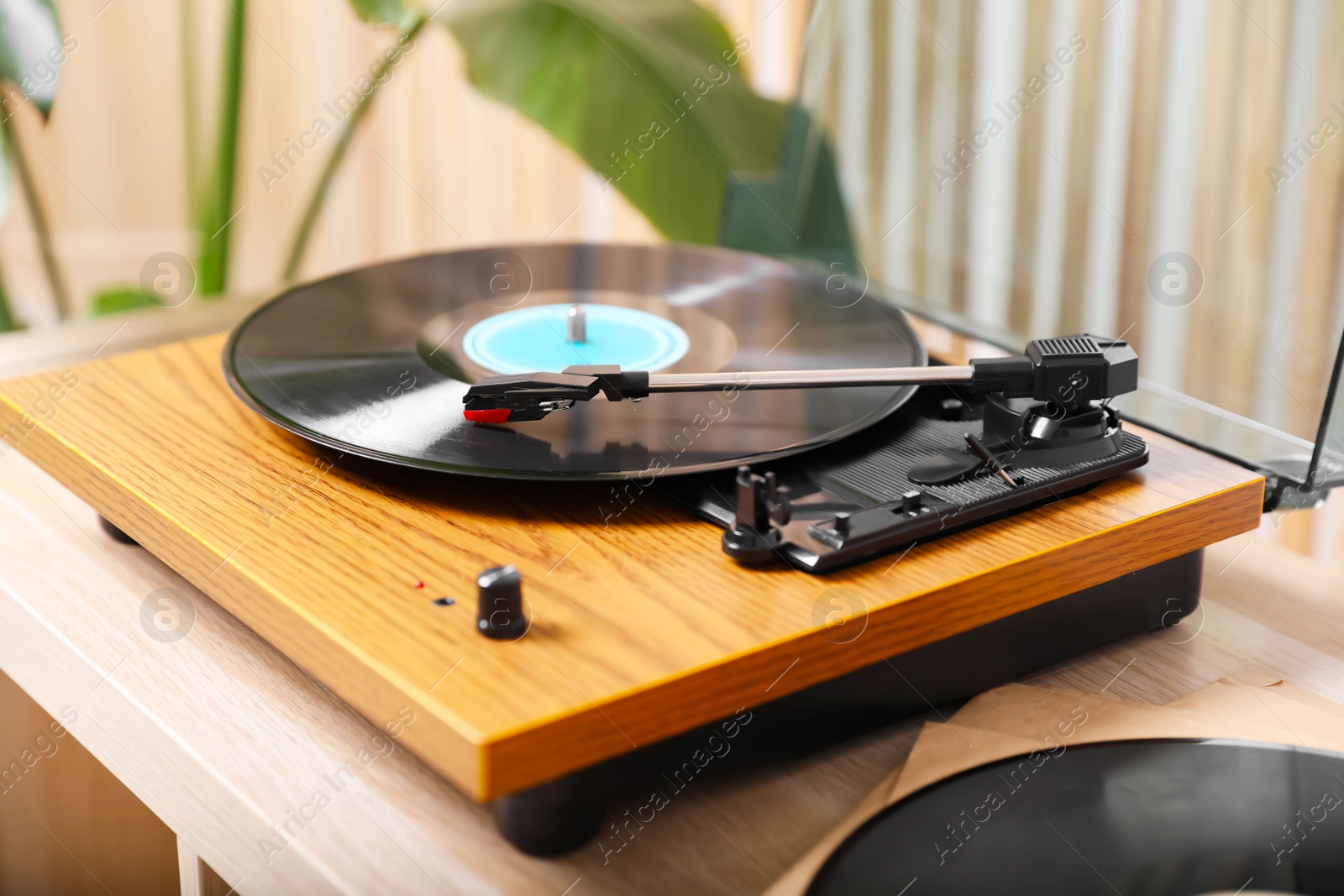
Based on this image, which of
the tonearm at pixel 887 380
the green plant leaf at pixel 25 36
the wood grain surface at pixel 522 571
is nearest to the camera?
the wood grain surface at pixel 522 571

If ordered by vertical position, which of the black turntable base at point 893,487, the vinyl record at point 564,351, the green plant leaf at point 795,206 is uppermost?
the green plant leaf at point 795,206

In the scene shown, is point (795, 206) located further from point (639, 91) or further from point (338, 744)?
point (338, 744)

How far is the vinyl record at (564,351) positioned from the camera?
2.22 feet

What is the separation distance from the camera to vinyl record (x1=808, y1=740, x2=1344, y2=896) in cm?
53

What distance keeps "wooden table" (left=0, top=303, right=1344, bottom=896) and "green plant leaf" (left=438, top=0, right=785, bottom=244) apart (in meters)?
0.76

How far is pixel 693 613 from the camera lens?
546 mm

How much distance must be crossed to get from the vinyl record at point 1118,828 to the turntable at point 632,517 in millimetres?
75

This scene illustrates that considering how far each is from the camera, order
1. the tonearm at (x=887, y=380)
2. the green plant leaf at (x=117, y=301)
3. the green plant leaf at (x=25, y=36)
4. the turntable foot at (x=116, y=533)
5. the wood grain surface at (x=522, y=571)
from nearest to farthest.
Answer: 1. the wood grain surface at (x=522, y=571)
2. the tonearm at (x=887, y=380)
3. the turntable foot at (x=116, y=533)
4. the green plant leaf at (x=25, y=36)
5. the green plant leaf at (x=117, y=301)

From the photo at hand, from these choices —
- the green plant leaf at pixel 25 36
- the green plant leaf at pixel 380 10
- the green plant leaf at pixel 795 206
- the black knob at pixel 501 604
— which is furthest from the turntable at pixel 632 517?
the green plant leaf at pixel 380 10

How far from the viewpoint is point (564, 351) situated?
859mm

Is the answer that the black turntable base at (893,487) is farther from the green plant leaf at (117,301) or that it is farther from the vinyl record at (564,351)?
the green plant leaf at (117,301)

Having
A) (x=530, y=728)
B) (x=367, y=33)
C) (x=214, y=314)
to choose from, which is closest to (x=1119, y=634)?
(x=530, y=728)

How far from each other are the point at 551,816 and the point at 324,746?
0.51 feet

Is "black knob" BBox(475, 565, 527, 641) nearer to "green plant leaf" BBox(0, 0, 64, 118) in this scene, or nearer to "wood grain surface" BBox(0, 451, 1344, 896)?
"wood grain surface" BBox(0, 451, 1344, 896)
